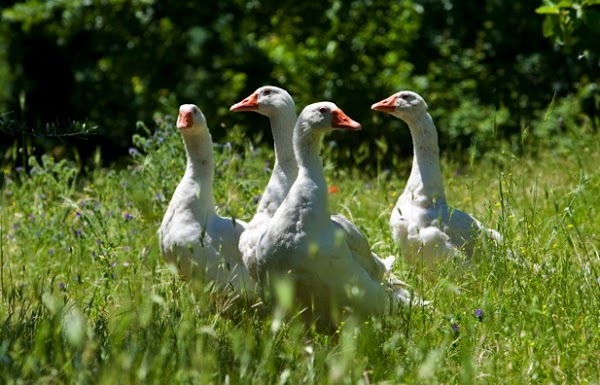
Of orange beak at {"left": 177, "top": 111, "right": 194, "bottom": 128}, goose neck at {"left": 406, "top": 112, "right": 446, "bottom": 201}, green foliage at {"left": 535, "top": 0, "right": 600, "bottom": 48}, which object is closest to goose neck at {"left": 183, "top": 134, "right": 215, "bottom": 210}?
orange beak at {"left": 177, "top": 111, "right": 194, "bottom": 128}

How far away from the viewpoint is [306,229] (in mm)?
4441

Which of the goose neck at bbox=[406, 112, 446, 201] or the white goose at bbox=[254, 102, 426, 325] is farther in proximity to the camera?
the goose neck at bbox=[406, 112, 446, 201]

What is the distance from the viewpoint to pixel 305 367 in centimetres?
369

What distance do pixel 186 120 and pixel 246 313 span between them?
142 centimetres

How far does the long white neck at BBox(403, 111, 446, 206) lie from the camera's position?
5.66 metres

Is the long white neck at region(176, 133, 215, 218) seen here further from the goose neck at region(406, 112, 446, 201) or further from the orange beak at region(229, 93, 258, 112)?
the goose neck at region(406, 112, 446, 201)

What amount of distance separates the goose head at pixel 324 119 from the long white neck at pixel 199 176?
97 cm

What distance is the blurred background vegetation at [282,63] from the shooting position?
10125mm

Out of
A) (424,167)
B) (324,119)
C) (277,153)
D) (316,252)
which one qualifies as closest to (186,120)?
(277,153)

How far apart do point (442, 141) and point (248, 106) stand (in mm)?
4911

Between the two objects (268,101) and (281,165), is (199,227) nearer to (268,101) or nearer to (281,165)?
(281,165)

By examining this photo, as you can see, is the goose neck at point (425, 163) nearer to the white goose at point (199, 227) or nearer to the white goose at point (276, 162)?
the white goose at point (276, 162)

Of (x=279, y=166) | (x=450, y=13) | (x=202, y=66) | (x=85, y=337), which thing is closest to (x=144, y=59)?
(x=202, y=66)

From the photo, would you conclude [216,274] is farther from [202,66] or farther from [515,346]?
[202,66]
